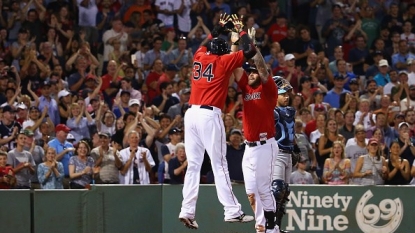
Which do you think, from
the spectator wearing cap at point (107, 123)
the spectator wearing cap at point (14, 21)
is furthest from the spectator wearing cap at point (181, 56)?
the spectator wearing cap at point (107, 123)

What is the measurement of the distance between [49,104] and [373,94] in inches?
251

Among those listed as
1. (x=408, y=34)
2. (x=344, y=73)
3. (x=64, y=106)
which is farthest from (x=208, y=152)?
(x=408, y=34)

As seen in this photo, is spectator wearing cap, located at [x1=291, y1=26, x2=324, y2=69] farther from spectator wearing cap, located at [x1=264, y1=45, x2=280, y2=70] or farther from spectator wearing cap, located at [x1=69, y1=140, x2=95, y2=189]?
spectator wearing cap, located at [x1=69, y1=140, x2=95, y2=189]

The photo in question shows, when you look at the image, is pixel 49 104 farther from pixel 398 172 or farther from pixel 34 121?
pixel 398 172

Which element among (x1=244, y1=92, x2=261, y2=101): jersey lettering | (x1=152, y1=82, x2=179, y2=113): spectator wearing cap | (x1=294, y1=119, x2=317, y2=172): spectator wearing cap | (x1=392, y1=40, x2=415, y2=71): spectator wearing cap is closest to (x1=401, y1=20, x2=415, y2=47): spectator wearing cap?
(x1=392, y1=40, x2=415, y2=71): spectator wearing cap

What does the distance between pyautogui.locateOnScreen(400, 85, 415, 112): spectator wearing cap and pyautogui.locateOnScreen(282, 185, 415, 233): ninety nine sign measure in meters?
4.61

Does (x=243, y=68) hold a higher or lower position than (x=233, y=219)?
higher

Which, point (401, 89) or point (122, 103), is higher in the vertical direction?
point (401, 89)

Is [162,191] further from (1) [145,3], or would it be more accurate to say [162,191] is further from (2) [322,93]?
(1) [145,3]

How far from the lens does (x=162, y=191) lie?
16453 mm

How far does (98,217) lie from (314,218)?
129 inches

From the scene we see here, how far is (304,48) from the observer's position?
76.7 ft

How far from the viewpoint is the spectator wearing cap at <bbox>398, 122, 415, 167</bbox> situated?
61.3ft

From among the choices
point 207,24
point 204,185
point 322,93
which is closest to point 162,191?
point 204,185
